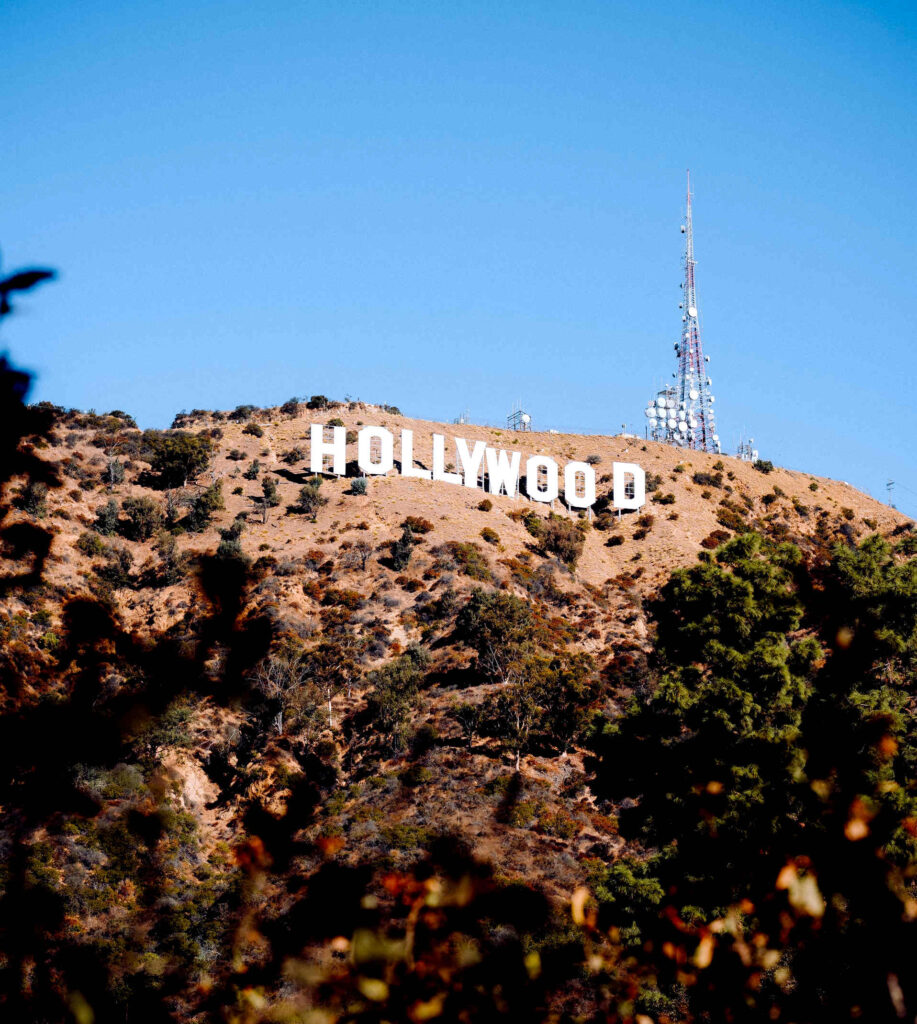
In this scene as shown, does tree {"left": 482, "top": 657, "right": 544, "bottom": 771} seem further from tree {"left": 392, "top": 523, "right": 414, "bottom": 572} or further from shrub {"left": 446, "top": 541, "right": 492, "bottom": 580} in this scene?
tree {"left": 392, "top": 523, "right": 414, "bottom": 572}

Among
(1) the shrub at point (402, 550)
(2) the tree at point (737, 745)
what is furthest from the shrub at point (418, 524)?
(2) the tree at point (737, 745)

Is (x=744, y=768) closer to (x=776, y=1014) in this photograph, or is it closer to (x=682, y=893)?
(x=682, y=893)

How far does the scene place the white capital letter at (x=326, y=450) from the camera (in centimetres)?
6894

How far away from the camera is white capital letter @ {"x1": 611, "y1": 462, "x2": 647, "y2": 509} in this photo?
77.2 m

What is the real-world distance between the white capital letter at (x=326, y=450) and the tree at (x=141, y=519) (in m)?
11.5

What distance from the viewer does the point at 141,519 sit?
6125cm

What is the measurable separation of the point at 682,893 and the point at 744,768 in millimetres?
3163

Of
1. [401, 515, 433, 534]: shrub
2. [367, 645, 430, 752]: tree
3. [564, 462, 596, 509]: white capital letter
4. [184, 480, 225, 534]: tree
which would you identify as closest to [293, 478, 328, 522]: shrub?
[184, 480, 225, 534]: tree

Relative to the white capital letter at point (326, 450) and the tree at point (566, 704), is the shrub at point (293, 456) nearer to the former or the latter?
the white capital letter at point (326, 450)

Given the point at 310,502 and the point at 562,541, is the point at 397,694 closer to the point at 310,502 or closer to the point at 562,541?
the point at 562,541

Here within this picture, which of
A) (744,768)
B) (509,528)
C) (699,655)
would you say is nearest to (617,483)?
(509,528)

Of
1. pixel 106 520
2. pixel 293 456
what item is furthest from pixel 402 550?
pixel 293 456

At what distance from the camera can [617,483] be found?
77562mm

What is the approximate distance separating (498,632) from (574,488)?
33258 millimetres
